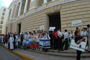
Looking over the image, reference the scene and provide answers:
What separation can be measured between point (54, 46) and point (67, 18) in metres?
6.19

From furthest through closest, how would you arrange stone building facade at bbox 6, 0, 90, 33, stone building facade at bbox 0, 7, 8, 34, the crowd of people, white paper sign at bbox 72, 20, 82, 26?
stone building facade at bbox 0, 7, 8, 34 → stone building facade at bbox 6, 0, 90, 33 → white paper sign at bbox 72, 20, 82, 26 → the crowd of people

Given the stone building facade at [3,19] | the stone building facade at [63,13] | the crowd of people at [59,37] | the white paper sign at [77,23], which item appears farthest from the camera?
the stone building facade at [3,19]

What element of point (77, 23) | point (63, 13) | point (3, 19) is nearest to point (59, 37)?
A: point (77, 23)

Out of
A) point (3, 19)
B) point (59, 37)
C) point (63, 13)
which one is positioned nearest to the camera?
point (59, 37)

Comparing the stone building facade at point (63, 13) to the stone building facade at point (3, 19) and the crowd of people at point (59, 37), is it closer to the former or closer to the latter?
the crowd of people at point (59, 37)

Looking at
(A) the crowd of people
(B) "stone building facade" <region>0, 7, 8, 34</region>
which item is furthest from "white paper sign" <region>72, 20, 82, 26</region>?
(B) "stone building facade" <region>0, 7, 8, 34</region>

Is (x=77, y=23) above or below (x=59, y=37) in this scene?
above

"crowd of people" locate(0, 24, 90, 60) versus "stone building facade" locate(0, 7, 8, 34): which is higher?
"stone building facade" locate(0, 7, 8, 34)

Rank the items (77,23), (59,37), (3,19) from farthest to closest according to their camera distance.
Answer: (3,19)
(77,23)
(59,37)

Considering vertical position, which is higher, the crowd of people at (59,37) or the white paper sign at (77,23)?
the white paper sign at (77,23)

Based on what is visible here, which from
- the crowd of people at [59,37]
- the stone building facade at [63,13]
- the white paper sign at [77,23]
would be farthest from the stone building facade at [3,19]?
the white paper sign at [77,23]

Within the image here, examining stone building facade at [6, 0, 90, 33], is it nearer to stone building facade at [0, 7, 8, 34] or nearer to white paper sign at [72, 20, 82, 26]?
white paper sign at [72, 20, 82, 26]

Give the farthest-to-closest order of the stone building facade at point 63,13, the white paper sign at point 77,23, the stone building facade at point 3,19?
1. the stone building facade at point 3,19
2. the stone building facade at point 63,13
3. the white paper sign at point 77,23

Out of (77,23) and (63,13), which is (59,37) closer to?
(77,23)
